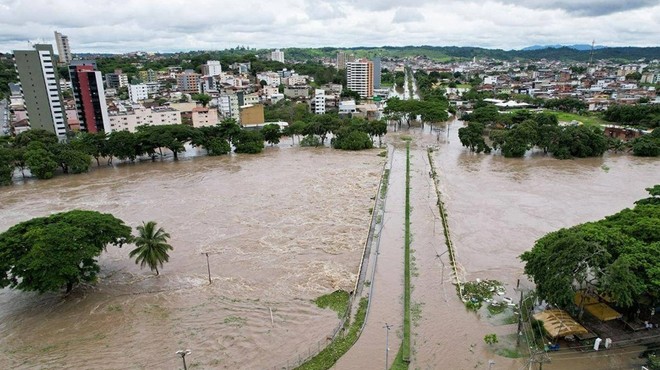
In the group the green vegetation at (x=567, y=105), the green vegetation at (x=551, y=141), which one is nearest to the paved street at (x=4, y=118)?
the green vegetation at (x=551, y=141)

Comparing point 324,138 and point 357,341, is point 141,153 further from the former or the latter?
point 357,341

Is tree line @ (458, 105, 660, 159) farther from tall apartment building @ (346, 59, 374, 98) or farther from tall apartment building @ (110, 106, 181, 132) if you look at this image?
tall apartment building @ (346, 59, 374, 98)

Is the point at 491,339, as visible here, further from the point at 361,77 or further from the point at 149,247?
the point at 361,77

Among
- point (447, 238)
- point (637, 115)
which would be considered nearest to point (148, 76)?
point (637, 115)

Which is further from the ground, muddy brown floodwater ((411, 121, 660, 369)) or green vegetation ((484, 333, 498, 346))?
green vegetation ((484, 333, 498, 346))

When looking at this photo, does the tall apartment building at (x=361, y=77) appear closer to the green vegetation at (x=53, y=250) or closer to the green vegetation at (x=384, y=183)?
the green vegetation at (x=384, y=183)

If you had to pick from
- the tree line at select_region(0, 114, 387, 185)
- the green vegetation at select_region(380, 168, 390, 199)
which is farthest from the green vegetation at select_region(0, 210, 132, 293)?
the tree line at select_region(0, 114, 387, 185)
